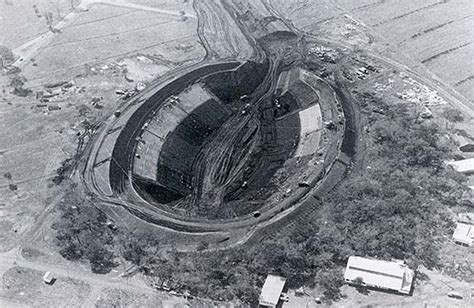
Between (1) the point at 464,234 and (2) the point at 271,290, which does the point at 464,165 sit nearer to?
(1) the point at 464,234

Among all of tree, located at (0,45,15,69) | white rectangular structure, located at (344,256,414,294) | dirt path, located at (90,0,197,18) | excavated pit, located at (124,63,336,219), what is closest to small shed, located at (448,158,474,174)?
excavated pit, located at (124,63,336,219)

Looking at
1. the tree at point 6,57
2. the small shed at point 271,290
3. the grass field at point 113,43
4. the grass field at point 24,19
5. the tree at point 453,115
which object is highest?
the grass field at point 24,19

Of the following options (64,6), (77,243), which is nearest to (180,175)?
(77,243)

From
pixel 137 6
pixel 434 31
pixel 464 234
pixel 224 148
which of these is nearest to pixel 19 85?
pixel 137 6

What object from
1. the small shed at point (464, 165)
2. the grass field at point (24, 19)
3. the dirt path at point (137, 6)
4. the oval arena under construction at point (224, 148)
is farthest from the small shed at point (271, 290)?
the grass field at point (24, 19)

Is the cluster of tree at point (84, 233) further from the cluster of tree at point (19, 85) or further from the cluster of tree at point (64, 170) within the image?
the cluster of tree at point (19, 85)

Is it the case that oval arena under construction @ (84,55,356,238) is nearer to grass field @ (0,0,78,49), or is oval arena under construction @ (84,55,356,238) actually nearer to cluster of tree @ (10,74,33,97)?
cluster of tree @ (10,74,33,97)

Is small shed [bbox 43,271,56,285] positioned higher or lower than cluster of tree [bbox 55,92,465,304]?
higher
